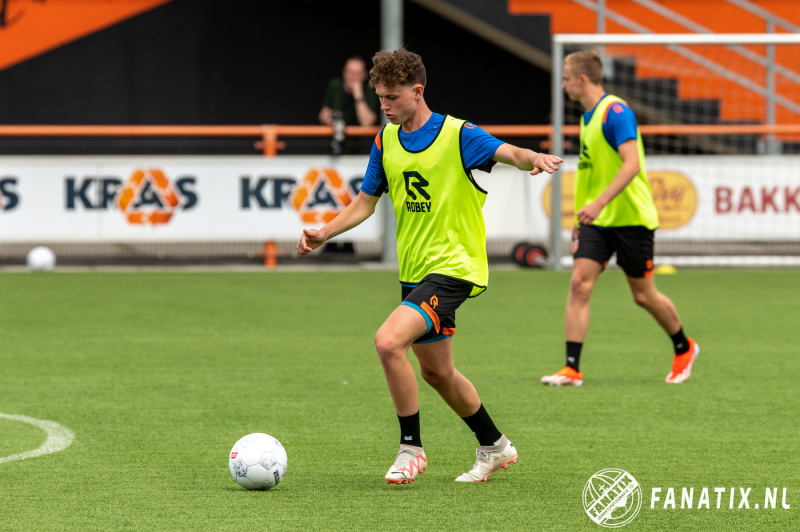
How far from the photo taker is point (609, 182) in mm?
7629

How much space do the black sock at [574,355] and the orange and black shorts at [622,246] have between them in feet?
1.81

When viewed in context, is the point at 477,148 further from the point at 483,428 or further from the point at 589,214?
the point at 589,214

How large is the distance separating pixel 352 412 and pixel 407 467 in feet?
5.44

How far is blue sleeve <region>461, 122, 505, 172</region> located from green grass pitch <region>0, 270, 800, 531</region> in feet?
4.25

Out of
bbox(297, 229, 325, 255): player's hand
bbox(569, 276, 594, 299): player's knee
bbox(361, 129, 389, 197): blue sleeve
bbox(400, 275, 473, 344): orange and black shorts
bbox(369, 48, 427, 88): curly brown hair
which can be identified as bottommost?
bbox(569, 276, 594, 299): player's knee

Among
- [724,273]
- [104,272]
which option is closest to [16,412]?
[104,272]

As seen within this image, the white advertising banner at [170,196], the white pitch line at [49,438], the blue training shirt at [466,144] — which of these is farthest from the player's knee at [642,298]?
the white advertising banner at [170,196]

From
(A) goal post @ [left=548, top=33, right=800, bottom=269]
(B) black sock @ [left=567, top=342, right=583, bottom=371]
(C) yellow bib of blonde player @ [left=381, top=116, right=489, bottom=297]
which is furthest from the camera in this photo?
(A) goal post @ [left=548, top=33, right=800, bottom=269]

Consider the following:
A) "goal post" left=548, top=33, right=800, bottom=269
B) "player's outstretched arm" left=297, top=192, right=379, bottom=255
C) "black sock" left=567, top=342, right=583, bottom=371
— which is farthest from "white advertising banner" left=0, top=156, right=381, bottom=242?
"player's outstretched arm" left=297, top=192, right=379, bottom=255

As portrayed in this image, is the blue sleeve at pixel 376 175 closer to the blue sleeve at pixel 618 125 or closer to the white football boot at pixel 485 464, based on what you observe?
the white football boot at pixel 485 464

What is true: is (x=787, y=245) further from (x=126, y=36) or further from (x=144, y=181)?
(x=126, y=36)

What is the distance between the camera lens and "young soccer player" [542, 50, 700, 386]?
7578mm

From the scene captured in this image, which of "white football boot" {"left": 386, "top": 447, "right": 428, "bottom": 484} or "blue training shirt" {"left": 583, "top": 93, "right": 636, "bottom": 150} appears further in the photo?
"blue training shirt" {"left": 583, "top": 93, "right": 636, "bottom": 150}

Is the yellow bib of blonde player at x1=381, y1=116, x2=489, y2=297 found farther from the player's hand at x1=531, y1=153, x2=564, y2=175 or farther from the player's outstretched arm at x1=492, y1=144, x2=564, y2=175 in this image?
the player's hand at x1=531, y1=153, x2=564, y2=175
